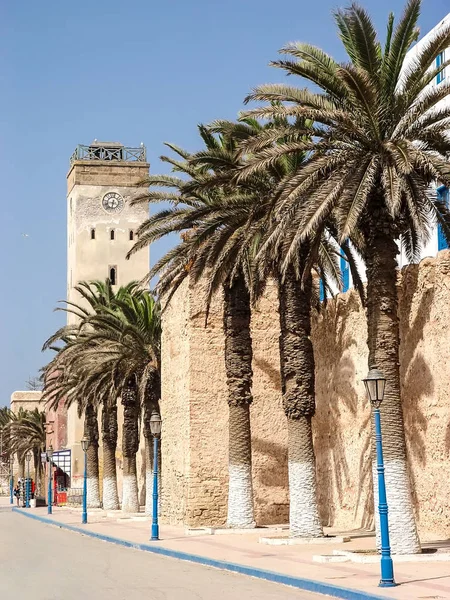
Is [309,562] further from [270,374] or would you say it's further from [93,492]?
[93,492]

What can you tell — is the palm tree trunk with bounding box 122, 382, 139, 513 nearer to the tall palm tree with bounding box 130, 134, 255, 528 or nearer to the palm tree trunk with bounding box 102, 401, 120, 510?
the palm tree trunk with bounding box 102, 401, 120, 510

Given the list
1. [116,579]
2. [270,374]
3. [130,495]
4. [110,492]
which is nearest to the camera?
[116,579]

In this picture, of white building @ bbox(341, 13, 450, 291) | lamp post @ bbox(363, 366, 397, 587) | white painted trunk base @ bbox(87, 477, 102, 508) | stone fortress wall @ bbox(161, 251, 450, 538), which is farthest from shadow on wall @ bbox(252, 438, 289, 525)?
white painted trunk base @ bbox(87, 477, 102, 508)

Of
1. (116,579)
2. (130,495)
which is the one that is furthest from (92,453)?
(116,579)

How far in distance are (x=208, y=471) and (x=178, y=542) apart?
5.37 m

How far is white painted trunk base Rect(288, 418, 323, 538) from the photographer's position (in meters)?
22.4

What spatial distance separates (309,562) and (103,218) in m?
57.9

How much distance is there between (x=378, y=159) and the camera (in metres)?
18.3

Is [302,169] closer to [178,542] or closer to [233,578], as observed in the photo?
[233,578]

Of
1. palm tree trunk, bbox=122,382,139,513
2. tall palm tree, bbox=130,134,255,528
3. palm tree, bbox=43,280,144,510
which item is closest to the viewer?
tall palm tree, bbox=130,134,255,528

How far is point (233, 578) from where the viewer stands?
1611 cm

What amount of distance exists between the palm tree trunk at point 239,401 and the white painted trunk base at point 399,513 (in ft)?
27.3

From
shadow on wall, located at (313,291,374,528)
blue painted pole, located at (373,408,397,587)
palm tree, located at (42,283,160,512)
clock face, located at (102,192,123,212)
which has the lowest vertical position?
blue painted pole, located at (373,408,397,587)

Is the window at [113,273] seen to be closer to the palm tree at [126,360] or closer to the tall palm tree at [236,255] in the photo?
the palm tree at [126,360]
